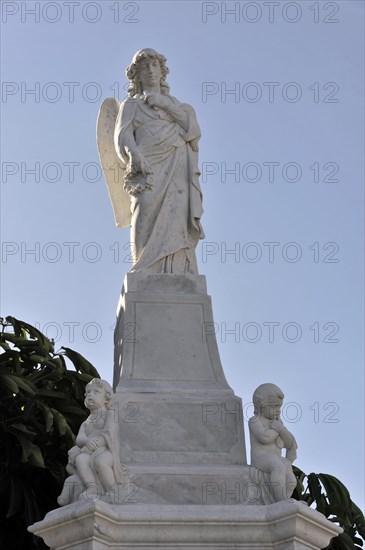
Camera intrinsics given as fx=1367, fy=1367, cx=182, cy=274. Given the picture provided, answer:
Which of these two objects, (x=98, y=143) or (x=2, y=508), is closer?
(x=98, y=143)

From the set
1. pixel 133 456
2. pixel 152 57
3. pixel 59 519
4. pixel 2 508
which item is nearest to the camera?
pixel 59 519

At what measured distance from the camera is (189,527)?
12805mm

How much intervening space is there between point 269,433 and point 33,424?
23.4 ft

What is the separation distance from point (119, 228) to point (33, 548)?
597cm

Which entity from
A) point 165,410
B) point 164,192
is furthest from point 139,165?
point 165,410

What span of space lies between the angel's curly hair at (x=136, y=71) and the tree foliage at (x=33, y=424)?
5.30 metres

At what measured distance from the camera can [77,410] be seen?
2052 cm

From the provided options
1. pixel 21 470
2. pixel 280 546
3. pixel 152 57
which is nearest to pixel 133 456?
pixel 280 546

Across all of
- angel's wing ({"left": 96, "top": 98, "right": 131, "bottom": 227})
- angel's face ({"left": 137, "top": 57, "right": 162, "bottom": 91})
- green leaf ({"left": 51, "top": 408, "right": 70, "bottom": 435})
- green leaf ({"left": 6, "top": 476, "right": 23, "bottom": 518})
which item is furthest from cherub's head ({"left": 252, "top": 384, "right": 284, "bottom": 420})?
green leaf ({"left": 51, "top": 408, "right": 70, "bottom": 435})

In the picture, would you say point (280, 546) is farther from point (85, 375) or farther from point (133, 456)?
point (85, 375)

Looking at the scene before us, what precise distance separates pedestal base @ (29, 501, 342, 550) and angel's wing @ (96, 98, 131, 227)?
434 cm

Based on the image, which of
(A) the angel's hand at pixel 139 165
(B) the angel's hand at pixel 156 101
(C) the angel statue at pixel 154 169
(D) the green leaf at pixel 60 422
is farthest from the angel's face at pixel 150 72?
(D) the green leaf at pixel 60 422

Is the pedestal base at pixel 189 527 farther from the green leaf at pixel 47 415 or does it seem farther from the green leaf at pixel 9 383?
the green leaf at pixel 9 383

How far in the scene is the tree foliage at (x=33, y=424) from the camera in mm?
19297
